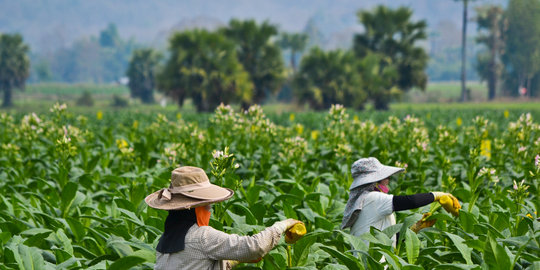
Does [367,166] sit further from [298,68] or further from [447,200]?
[298,68]

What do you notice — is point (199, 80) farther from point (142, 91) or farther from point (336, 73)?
point (142, 91)

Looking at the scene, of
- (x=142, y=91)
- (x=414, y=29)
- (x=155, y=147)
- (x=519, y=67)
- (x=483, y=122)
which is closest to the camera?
(x=483, y=122)

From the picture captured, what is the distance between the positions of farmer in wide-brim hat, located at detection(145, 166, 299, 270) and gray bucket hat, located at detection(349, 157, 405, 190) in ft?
4.04

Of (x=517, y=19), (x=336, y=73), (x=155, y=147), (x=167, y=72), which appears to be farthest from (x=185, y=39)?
(x=517, y=19)

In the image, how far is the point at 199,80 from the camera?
50219 millimetres

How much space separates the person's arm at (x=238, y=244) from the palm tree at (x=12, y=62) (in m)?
81.6

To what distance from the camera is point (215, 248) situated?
11.3 feet

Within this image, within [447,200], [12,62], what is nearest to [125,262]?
[447,200]

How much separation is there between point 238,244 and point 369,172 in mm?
1623

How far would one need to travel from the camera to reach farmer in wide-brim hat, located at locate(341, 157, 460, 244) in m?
4.55

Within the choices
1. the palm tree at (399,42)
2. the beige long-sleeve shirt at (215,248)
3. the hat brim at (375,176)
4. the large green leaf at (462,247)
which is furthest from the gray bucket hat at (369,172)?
the palm tree at (399,42)

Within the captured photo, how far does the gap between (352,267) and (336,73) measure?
160 ft

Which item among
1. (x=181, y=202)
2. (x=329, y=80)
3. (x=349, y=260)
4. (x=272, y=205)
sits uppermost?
(x=181, y=202)

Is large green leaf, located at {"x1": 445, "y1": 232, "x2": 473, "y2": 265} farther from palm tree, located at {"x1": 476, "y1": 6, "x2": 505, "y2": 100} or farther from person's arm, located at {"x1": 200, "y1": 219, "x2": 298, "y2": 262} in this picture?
palm tree, located at {"x1": 476, "y1": 6, "x2": 505, "y2": 100}
